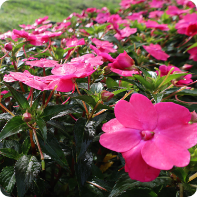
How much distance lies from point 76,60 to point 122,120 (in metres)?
0.37

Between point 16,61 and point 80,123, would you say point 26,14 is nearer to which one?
point 16,61

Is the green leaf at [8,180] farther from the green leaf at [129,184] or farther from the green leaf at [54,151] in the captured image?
the green leaf at [129,184]

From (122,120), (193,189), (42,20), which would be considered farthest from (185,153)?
(42,20)

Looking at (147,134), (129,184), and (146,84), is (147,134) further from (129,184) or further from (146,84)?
(146,84)

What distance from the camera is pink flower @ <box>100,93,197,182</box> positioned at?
38cm

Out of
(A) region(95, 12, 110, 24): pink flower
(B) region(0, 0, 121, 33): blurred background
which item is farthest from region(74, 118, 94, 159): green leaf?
(B) region(0, 0, 121, 33): blurred background

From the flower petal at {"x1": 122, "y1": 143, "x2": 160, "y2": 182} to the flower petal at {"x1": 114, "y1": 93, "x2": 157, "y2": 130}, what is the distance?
0.07 m

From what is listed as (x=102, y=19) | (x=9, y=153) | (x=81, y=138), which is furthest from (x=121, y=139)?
(x=102, y=19)

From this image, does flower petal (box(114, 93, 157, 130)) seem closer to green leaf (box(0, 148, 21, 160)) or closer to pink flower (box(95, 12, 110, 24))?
green leaf (box(0, 148, 21, 160))

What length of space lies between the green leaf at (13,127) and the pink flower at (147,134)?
0.82 feet

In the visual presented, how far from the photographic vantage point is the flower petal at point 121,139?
40 cm

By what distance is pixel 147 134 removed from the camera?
42 cm

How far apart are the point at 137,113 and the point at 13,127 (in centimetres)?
35

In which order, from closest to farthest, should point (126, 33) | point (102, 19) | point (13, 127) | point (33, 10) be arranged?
point (13, 127)
point (126, 33)
point (102, 19)
point (33, 10)
